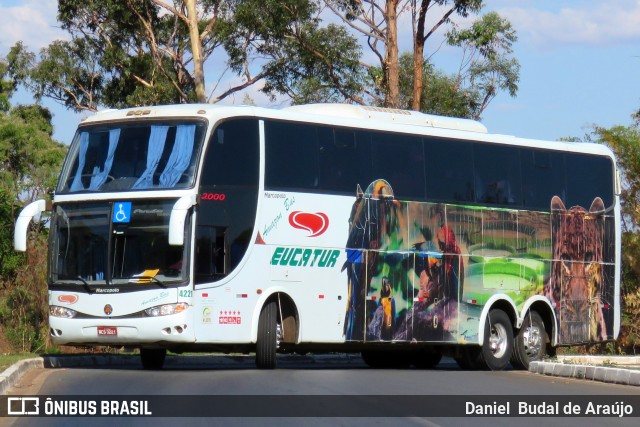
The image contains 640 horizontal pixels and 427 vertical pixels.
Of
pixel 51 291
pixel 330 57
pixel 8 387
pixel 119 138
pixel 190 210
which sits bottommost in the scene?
pixel 8 387

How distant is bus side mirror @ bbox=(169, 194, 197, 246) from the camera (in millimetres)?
17984

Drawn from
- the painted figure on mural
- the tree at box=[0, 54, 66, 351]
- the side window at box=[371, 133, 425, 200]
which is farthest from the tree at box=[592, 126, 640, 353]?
the tree at box=[0, 54, 66, 351]

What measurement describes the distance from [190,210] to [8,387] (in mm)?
4356

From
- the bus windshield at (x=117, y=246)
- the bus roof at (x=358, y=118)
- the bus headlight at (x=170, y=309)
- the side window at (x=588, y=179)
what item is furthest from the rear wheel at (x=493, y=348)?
the bus windshield at (x=117, y=246)

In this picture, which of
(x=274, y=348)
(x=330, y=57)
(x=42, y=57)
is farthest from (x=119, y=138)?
(x=42, y=57)

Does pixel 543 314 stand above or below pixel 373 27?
below

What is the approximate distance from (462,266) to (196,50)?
56.4ft

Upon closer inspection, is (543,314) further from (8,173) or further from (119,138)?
(8,173)

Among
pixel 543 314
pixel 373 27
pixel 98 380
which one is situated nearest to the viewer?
pixel 98 380

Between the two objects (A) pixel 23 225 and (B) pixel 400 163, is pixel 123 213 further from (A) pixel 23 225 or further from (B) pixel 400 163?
(B) pixel 400 163

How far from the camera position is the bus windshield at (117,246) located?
61.4ft

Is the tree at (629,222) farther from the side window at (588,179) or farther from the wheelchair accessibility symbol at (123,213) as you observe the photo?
the wheelchair accessibility symbol at (123,213)

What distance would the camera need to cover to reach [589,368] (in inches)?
735

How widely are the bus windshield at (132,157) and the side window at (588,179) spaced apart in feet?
28.9
